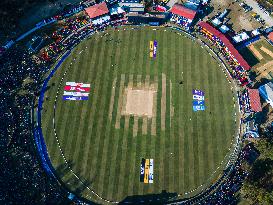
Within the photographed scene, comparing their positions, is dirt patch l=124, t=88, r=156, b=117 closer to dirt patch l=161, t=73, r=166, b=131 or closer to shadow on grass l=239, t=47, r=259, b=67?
dirt patch l=161, t=73, r=166, b=131

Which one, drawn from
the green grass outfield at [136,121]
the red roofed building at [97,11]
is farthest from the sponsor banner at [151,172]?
the red roofed building at [97,11]

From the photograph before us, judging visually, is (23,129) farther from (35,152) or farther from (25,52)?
(25,52)

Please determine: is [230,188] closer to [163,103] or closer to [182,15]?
[163,103]

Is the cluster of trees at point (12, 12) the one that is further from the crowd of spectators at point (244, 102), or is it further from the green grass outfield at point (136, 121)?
the crowd of spectators at point (244, 102)

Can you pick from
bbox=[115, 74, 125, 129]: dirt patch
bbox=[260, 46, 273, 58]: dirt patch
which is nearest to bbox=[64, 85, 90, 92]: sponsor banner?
Result: bbox=[115, 74, 125, 129]: dirt patch

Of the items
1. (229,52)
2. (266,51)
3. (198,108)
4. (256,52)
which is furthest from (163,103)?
(266,51)

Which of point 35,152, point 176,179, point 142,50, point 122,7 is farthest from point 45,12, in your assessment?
point 176,179
